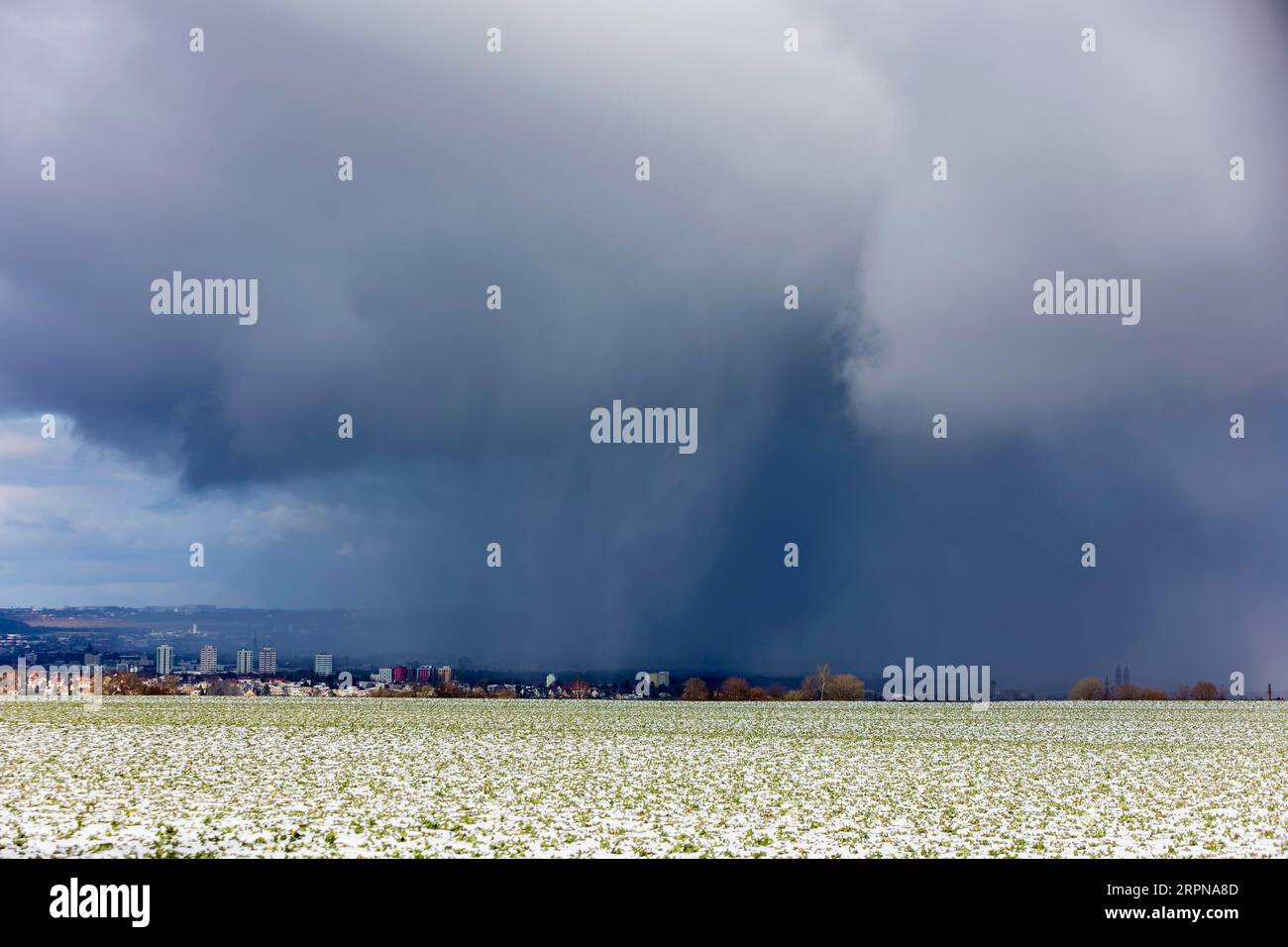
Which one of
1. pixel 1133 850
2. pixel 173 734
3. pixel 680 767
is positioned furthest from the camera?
pixel 173 734

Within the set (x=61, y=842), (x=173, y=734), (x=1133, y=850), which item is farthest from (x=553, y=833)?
(x=173, y=734)

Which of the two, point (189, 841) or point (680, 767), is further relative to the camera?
point (680, 767)

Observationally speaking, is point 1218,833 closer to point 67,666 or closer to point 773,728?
point 773,728

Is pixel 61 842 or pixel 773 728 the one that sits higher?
pixel 61 842

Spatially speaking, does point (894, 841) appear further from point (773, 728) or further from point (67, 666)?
point (67, 666)
